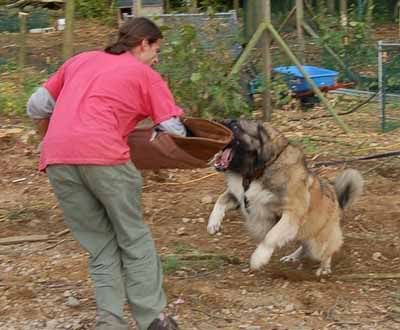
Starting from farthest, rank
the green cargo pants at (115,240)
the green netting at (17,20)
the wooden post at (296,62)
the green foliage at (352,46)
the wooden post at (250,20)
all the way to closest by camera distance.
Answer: the green netting at (17,20) → the green foliage at (352,46) → the wooden post at (250,20) → the wooden post at (296,62) → the green cargo pants at (115,240)

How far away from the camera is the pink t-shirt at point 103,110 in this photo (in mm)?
4328

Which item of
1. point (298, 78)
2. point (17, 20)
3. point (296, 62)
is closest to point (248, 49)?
point (296, 62)

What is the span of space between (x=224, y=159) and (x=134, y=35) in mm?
1311

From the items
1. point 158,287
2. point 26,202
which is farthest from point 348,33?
point 158,287

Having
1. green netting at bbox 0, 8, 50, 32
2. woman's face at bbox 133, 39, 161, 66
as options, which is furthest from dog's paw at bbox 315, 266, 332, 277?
green netting at bbox 0, 8, 50, 32

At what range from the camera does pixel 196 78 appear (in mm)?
8859

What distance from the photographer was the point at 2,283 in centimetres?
575

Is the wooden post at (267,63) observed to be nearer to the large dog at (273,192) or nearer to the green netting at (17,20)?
the large dog at (273,192)

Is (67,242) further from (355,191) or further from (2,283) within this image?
(355,191)

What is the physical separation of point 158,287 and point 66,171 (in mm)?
862

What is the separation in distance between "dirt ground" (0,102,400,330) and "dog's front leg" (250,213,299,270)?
0.64ft

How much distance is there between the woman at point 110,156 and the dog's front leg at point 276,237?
3.30 ft

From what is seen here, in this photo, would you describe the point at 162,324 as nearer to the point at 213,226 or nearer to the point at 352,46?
the point at 213,226

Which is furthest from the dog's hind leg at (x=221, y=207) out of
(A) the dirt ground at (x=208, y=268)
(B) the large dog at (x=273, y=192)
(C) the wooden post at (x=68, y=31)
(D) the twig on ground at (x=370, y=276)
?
(C) the wooden post at (x=68, y=31)
